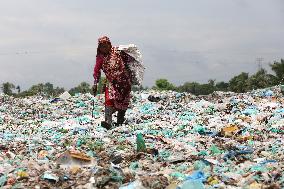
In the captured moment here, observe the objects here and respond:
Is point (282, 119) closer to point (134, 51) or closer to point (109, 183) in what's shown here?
point (134, 51)

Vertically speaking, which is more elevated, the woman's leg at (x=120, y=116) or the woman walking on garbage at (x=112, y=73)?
the woman walking on garbage at (x=112, y=73)

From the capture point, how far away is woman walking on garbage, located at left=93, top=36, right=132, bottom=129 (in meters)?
8.99

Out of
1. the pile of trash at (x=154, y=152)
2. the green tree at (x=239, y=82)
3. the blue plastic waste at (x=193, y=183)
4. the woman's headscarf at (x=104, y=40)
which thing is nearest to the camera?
the blue plastic waste at (x=193, y=183)

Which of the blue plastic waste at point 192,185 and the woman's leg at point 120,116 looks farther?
the woman's leg at point 120,116

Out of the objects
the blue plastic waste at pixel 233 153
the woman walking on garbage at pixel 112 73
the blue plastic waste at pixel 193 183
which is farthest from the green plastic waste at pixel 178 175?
the woman walking on garbage at pixel 112 73

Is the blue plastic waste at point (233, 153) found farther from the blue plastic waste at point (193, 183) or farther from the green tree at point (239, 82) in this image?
the green tree at point (239, 82)

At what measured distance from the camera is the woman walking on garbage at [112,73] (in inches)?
354

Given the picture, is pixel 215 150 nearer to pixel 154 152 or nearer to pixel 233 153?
pixel 233 153

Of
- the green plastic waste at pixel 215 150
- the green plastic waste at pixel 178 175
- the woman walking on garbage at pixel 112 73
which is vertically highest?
the woman walking on garbage at pixel 112 73

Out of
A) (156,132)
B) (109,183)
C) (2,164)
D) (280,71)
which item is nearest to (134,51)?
(156,132)

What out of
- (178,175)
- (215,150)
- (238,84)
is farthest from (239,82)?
(178,175)

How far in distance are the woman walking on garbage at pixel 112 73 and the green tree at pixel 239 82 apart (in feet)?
83.9

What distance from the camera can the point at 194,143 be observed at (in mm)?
6672

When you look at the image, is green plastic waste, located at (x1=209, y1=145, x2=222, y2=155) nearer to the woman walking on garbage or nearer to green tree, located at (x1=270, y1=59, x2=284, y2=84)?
the woman walking on garbage
